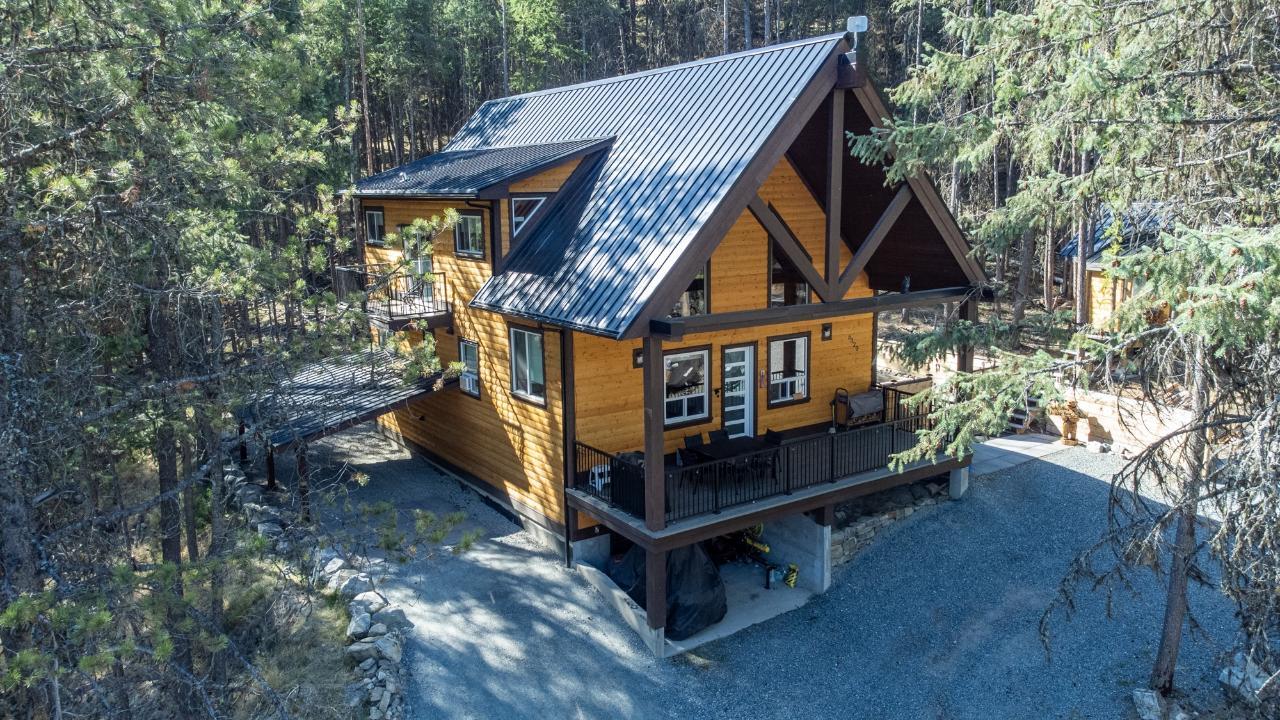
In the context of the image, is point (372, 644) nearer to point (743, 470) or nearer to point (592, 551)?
point (592, 551)

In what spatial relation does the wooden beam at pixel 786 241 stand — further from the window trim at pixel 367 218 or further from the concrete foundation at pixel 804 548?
the window trim at pixel 367 218

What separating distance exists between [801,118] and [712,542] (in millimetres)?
6651

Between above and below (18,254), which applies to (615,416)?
below

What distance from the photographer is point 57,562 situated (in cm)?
712

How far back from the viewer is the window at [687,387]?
42.6 ft

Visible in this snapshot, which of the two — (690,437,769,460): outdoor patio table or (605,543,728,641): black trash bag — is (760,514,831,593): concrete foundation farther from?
(605,543,728,641): black trash bag

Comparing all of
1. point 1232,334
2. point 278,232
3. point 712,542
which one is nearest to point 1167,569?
point 712,542

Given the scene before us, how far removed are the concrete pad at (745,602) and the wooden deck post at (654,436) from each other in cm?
184

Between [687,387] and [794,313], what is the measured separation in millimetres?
2573

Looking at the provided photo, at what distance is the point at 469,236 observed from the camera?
47.2 ft

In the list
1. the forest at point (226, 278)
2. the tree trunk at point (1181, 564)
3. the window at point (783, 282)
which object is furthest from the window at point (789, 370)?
the tree trunk at point (1181, 564)

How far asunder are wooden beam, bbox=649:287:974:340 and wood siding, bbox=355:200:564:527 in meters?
2.68

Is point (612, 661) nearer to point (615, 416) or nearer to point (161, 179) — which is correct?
point (615, 416)

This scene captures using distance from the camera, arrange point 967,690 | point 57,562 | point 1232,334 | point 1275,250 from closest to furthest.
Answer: point 1275,250 < point 1232,334 < point 57,562 < point 967,690
